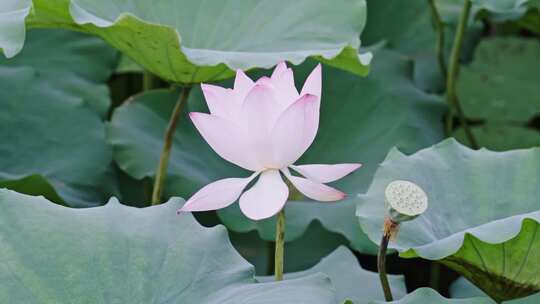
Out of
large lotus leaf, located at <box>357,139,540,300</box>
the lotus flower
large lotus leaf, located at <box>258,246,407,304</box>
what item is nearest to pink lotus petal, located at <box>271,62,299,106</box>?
the lotus flower

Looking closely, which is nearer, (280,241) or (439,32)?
(280,241)

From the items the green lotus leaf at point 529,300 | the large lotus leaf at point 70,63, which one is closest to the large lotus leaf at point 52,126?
the large lotus leaf at point 70,63

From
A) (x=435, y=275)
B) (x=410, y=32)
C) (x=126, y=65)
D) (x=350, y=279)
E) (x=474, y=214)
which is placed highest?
(x=474, y=214)

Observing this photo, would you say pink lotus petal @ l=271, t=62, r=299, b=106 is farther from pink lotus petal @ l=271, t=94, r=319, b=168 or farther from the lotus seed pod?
the lotus seed pod

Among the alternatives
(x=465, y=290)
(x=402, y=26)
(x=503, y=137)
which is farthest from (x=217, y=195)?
(x=503, y=137)

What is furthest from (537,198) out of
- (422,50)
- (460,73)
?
(460,73)

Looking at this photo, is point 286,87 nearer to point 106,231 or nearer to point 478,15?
point 106,231

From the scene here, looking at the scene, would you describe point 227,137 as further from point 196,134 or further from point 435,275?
point 435,275
